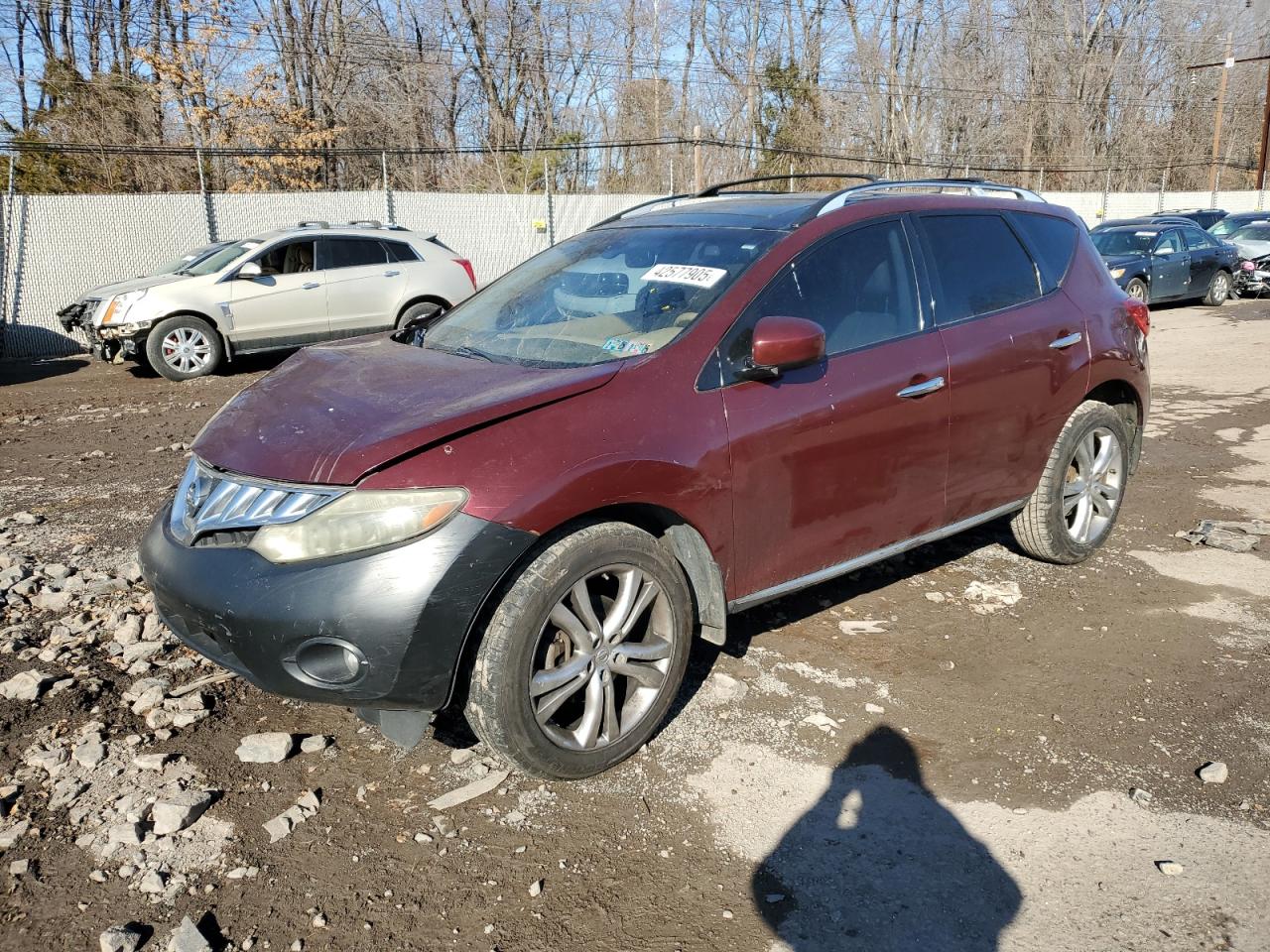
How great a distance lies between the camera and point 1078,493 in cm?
515

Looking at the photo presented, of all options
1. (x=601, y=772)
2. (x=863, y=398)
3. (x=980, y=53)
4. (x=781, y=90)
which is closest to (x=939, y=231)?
(x=863, y=398)

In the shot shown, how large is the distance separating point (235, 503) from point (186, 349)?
9.98m

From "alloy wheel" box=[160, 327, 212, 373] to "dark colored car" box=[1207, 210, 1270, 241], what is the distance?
2003 centimetres

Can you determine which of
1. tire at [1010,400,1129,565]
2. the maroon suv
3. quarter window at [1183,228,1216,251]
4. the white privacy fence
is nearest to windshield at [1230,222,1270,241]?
quarter window at [1183,228,1216,251]

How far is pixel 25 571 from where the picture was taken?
501 cm

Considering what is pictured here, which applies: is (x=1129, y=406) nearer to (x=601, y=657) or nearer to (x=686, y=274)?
(x=686, y=274)

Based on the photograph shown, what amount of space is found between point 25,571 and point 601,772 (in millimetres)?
3349

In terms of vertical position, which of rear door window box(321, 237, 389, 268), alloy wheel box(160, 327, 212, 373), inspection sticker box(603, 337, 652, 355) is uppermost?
rear door window box(321, 237, 389, 268)

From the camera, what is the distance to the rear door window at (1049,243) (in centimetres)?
491

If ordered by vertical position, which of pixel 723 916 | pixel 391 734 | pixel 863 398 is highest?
pixel 863 398

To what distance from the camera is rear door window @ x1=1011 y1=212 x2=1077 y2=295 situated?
4.91 m

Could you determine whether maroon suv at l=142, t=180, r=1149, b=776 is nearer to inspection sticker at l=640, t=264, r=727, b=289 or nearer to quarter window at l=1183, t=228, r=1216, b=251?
inspection sticker at l=640, t=264, r=727, b=289

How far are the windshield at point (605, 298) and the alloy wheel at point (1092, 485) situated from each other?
2236 millimetres

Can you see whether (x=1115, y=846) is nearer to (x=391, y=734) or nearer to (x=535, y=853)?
(x=535, y=853)
